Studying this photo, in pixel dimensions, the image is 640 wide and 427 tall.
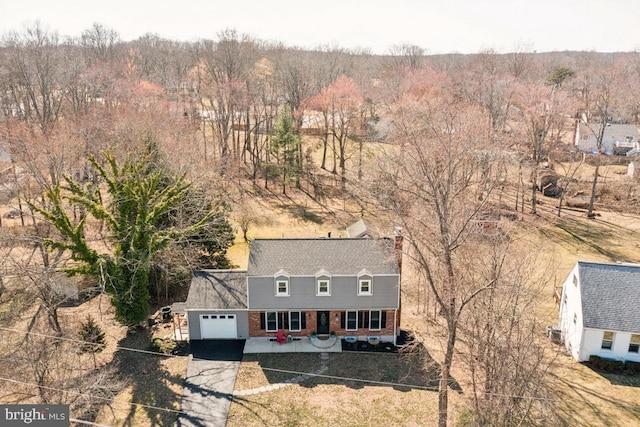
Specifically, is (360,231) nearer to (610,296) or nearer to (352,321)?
(352,321)

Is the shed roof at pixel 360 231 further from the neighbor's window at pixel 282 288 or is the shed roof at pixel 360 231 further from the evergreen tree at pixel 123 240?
the evergreen tree at pixel 123 240

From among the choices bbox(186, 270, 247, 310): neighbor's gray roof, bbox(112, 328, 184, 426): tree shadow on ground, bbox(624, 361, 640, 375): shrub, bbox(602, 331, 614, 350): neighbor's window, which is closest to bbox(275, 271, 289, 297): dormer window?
bbox(186, 270, 247, 310): neighbor's gray roof

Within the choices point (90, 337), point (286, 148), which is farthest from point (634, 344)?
point (286, 148)

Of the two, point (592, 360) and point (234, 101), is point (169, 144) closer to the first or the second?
point (234, 101)

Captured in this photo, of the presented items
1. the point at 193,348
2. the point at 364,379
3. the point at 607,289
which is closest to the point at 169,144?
the point at 193,348

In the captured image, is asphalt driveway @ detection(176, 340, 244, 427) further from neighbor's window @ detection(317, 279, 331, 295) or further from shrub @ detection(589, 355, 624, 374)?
shrub @ detection(589, 355, 624, 374)
